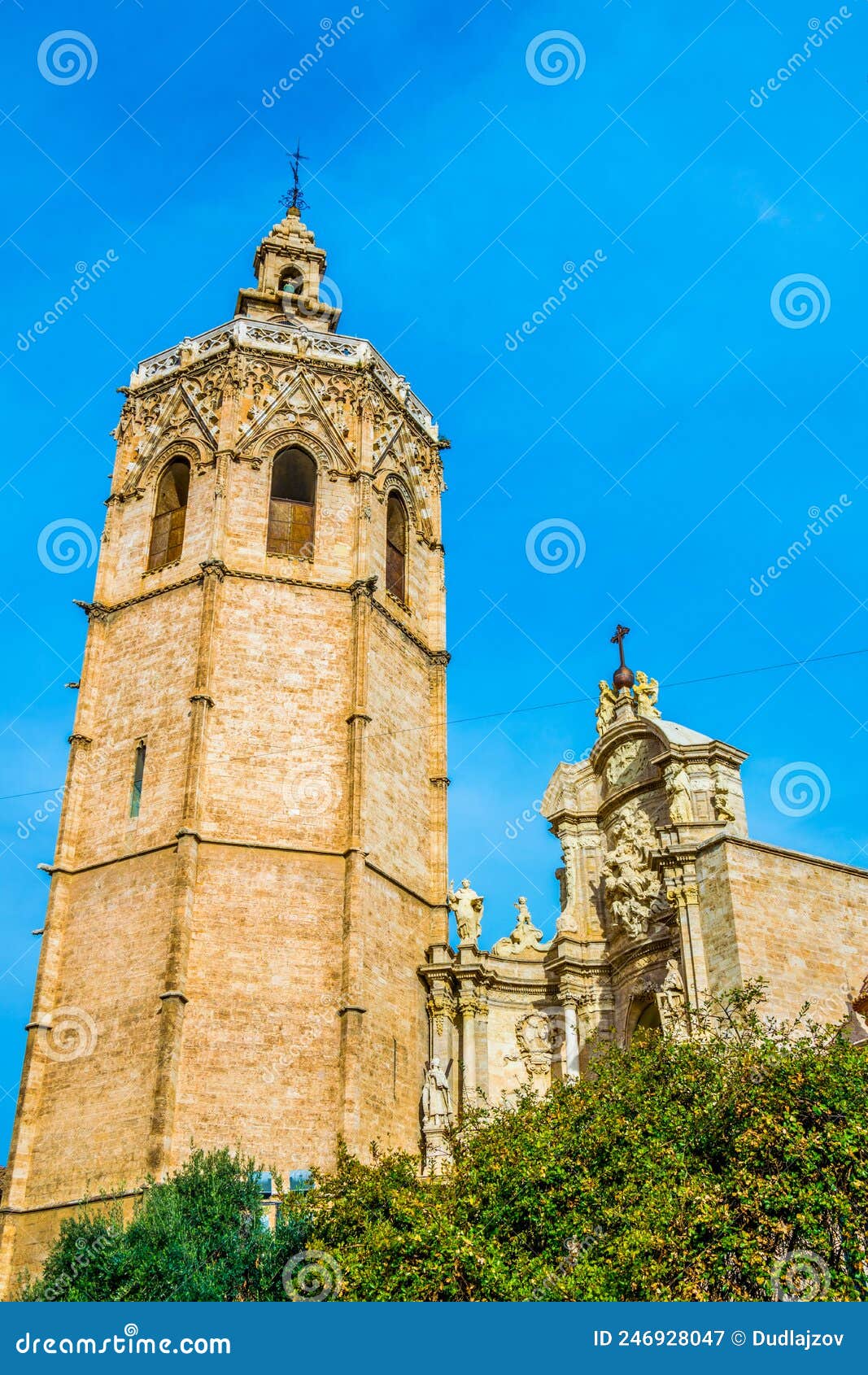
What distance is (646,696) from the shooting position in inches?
1258

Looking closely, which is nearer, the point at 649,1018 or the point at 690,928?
the point at 690,928

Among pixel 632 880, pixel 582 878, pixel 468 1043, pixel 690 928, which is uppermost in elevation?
pixel 582 878

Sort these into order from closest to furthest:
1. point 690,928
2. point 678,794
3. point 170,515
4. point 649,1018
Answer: point 690,928
point 678,794
point 649,1018
point 170,515

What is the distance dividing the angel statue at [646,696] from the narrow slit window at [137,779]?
10372 millimetres

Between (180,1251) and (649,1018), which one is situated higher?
(649,1018)

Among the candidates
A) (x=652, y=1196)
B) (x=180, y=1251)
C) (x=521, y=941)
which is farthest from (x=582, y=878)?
(x=652, y=1196)

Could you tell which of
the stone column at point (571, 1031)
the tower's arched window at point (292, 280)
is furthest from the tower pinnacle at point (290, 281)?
the stone column at point (571, 1031)

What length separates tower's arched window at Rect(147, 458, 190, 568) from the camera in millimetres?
32500

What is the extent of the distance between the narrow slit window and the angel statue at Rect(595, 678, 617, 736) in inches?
396

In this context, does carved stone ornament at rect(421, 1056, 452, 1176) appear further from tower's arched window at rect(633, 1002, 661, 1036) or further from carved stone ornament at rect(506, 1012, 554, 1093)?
tower's arched window at rect(633, 1002, 661, 1036)

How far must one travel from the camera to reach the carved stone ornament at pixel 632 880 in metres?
29.2

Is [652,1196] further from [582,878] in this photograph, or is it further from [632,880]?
[582,878]

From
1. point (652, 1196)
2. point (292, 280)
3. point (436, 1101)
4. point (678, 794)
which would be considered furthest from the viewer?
point (292, 280)

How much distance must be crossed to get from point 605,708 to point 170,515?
1058 cm
